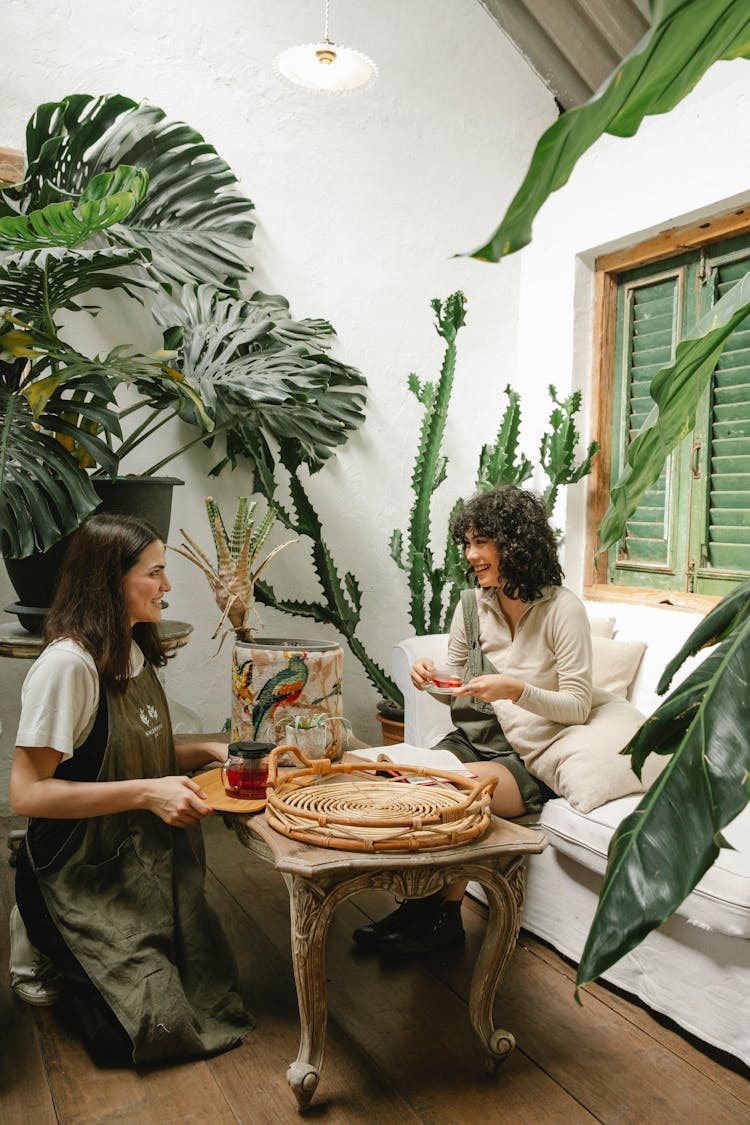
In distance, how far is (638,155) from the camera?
334 cm

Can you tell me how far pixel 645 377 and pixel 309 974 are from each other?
2645mm

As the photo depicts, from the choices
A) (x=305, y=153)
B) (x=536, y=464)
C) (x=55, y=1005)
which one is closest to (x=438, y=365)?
(x=536, y=464)

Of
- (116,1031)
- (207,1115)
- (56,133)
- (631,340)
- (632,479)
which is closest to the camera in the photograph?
(632,479)

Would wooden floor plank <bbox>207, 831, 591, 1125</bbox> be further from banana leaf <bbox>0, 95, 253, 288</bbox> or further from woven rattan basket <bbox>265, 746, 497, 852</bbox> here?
banana leaf <bbox>0, 95, 253, 288</bbox>

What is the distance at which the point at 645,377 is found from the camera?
11.7 feet

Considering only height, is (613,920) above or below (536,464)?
below

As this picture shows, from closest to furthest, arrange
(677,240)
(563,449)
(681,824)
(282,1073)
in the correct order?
(681,824) < (282,1073) < (677,240) < (563,449)

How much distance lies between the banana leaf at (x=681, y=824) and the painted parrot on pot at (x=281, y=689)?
1.46m

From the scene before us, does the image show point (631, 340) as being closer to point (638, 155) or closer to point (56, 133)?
point (638, 155)

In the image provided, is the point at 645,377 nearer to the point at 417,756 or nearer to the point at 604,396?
the point at 604,396

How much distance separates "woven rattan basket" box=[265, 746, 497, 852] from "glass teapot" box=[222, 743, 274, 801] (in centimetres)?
3

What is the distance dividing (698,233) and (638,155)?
1.25 ft

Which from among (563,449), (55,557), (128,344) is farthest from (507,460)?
(55,557)

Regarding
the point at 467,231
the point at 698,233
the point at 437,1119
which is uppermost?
the point at 467,231
